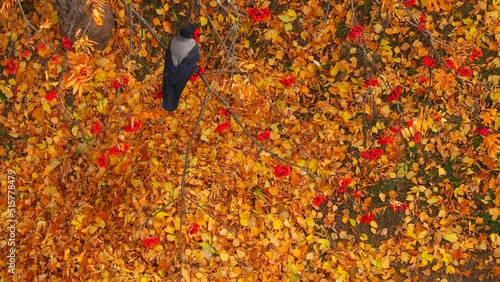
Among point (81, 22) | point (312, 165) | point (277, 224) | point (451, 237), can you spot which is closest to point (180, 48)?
point (81, 22)

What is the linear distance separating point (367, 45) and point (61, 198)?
375 cm

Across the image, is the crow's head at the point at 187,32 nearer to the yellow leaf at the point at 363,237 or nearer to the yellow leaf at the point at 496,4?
the yellow leaf at the point at 363,237

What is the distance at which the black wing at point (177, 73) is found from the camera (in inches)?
154

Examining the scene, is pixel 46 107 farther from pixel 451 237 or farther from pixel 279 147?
pixel 451 237

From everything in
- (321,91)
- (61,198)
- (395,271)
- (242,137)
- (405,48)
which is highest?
(405,48)

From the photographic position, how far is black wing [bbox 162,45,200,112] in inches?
154

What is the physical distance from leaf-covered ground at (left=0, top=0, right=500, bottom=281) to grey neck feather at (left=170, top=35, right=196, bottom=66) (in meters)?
0.63

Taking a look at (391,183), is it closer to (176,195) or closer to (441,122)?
(441,122)

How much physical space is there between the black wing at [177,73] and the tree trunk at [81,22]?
946 millimetres

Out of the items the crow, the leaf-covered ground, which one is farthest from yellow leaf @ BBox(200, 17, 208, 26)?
the crow

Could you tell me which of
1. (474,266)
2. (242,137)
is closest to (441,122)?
(474,266)

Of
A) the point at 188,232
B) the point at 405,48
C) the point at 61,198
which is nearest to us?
the point at 188,232

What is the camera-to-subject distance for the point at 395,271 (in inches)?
181

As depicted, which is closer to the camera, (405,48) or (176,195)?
(176,195)
